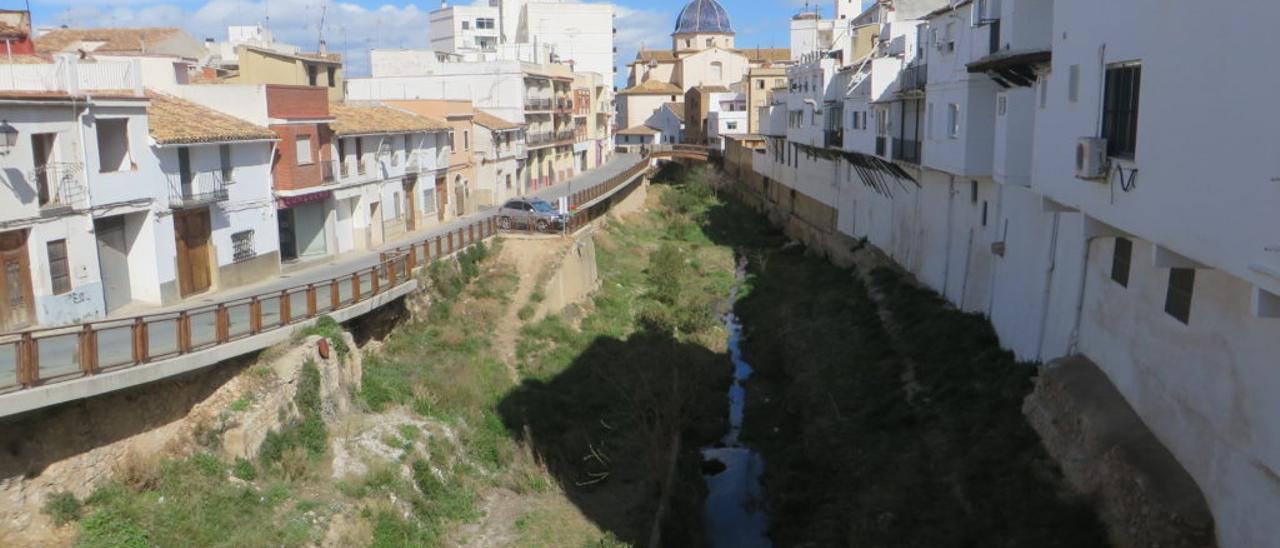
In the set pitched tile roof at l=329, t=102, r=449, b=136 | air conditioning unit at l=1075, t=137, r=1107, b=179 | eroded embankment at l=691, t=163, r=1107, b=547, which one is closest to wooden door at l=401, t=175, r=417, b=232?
pitched tile roof at l=329, t=102, r=449, b=136

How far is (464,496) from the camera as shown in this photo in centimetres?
2041

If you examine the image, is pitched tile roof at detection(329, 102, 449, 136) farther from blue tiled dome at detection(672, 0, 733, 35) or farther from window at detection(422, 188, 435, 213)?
blue tiled dome at detection(672, 0, 733, 35)

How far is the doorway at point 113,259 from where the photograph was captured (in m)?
21.2

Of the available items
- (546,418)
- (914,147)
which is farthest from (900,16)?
(546,418)

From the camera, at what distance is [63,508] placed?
568 inches

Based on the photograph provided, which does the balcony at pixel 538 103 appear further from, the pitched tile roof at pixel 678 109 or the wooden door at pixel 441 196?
the pitched tile roof at pixel 678 109

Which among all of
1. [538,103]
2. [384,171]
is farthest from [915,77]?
[538,103]

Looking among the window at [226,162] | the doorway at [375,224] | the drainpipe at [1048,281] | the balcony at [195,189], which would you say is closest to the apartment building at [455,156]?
the doorway at [375,224]

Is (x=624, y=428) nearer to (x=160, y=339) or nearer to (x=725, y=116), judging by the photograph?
(x=160, y=339)

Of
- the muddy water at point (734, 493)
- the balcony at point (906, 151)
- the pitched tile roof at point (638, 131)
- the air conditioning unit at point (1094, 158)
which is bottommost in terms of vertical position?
the muddy water at point (734, 493)

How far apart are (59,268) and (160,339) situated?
5.35m

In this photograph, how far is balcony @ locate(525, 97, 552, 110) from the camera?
193 feet

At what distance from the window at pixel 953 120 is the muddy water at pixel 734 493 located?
31.7ft

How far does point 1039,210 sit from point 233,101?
21.3m
